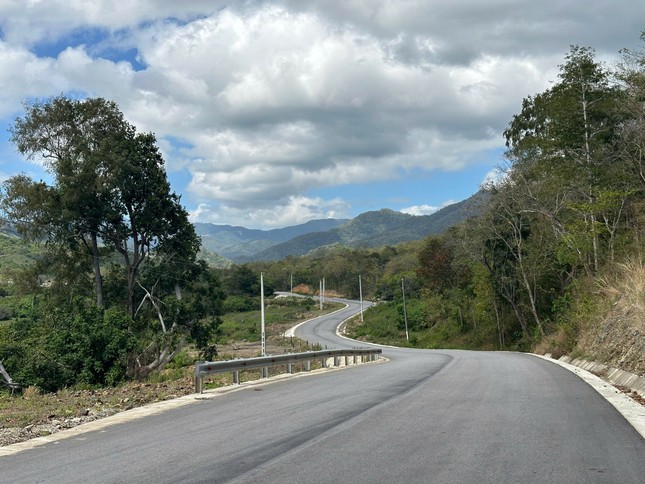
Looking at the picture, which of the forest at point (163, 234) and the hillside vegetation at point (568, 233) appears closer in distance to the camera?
the hillside vegetation at point (568, 233)

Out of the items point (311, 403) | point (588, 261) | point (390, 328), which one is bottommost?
point (390, 328)

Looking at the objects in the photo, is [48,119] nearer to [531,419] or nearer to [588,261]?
[588,261]

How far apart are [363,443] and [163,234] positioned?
36.5 metres

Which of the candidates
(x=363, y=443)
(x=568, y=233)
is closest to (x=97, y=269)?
(x=568, y=233)

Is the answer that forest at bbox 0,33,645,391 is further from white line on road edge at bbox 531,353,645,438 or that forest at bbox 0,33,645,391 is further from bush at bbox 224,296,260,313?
bush at bbox 224,296,260,313

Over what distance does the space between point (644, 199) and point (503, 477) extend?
3346 cm

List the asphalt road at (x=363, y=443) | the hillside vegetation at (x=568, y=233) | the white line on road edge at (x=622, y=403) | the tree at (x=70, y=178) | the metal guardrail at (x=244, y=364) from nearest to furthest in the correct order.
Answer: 1. the asphalt road at (x=363, y=443)
2. the white line on road edge at (x=622, y=403)
3. the metal guardrail at (x=244, y=364)
4. the hillside vegetation at (x=568, y=233)
5. the tree at (x=70, y=178)

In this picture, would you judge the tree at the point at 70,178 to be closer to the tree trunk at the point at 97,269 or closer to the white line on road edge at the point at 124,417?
the tree trunk at the point at 97,269

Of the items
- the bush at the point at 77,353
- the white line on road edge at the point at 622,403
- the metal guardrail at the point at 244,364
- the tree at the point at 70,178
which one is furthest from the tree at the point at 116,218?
the white line on road edge at the point at 622,403

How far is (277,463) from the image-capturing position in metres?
6.55

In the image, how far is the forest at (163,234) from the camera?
2773 cm

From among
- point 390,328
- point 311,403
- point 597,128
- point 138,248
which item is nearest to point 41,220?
point 138,248

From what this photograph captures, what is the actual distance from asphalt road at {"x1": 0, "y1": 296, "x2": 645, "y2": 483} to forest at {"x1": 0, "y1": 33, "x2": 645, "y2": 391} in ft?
48.9

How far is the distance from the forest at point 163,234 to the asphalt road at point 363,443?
48.9ft
